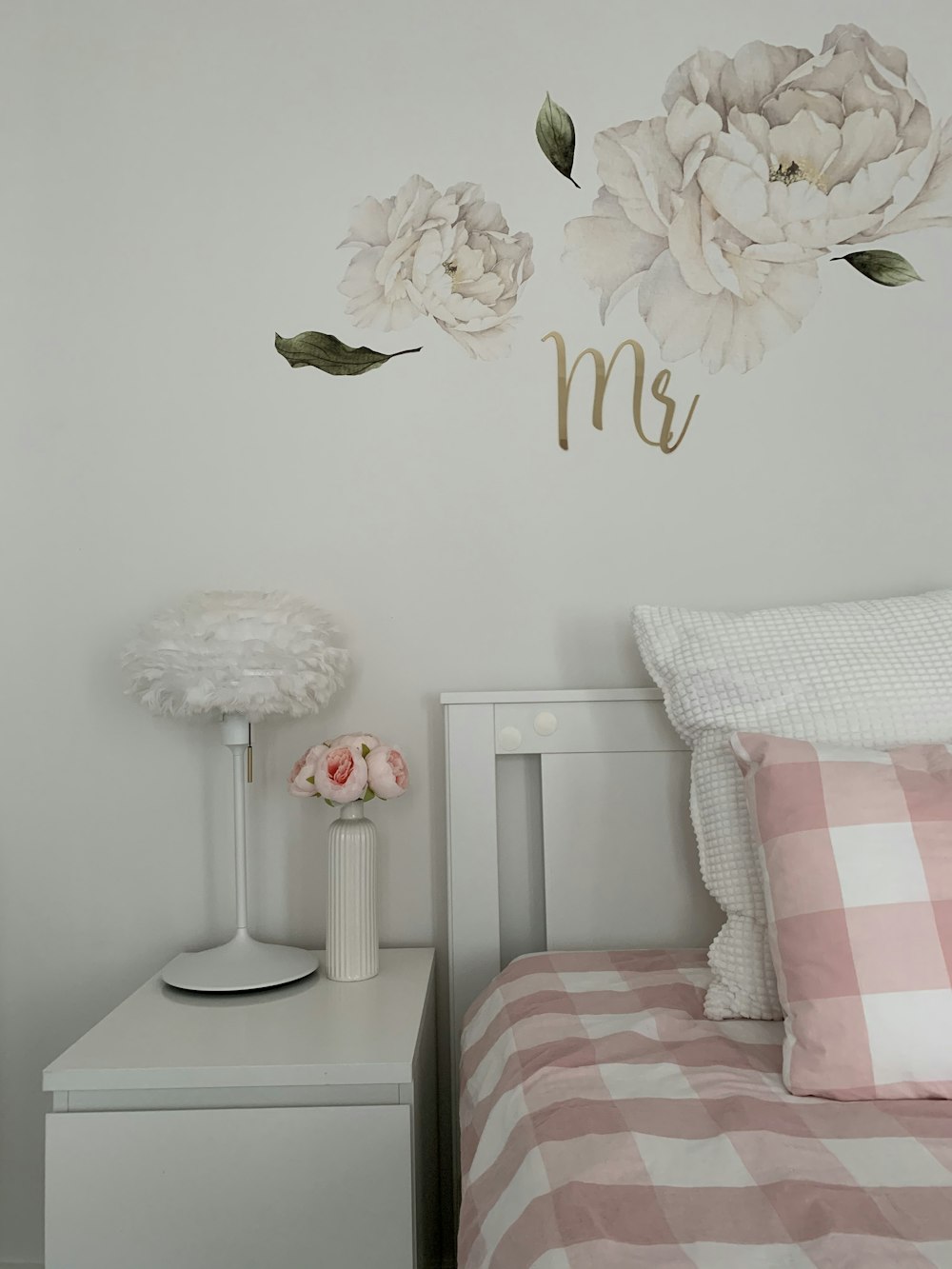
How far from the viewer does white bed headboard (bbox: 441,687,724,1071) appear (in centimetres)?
154

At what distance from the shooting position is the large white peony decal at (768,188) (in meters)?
1.63

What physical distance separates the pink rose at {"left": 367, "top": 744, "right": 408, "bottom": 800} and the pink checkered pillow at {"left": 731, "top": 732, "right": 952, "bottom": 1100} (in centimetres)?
51

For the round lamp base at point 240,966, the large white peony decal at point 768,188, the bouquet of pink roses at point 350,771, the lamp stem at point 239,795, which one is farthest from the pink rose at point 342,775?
the large white peony decal at point 768,188

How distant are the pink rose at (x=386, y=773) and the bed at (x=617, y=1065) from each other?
0.35ft

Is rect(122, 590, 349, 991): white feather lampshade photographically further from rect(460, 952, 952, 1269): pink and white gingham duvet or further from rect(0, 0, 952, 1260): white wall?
rect(460, 952, 952, 1269): pink and white gingham duvet

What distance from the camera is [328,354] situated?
1654mm

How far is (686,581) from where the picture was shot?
5.38 ft

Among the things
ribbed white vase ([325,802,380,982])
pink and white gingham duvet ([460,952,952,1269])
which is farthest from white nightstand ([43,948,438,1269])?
ribbed white vase ([325,802,380,982])

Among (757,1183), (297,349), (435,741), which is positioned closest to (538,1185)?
(757,1183)

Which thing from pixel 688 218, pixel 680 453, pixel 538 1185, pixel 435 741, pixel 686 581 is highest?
pixel 688 218

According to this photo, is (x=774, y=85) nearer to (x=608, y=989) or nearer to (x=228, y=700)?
(x=228, y=700)

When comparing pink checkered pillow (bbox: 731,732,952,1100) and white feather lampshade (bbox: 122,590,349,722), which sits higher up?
white feather lampshade (bbox: 122,590,349,722)

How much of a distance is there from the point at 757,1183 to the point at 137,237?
1532mm

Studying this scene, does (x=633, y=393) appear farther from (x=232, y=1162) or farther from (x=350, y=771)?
(x=232, y=1162)
